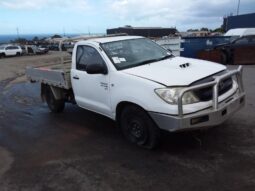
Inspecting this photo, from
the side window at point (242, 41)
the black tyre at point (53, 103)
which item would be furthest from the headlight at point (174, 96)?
the side window at point (242, 41)

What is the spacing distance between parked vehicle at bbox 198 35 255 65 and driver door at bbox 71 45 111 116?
13537 millimetres

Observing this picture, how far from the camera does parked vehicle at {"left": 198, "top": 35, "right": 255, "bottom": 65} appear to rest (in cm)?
1837

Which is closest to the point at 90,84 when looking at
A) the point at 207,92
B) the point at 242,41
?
the point at 207,92

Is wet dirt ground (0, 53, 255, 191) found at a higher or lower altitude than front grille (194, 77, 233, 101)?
lower

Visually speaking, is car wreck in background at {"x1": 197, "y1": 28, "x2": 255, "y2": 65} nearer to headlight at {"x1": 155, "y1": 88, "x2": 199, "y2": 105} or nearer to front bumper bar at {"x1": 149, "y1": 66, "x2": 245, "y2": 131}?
front bumper bar at {"x1": 149, "y1": 66, "x2": 245, "y2": 131}

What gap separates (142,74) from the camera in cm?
543

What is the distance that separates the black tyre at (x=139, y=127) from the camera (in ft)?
17.4

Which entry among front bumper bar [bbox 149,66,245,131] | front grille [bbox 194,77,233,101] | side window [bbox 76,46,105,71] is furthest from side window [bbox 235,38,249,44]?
front bumper bar [bbox 149,66,245,131]

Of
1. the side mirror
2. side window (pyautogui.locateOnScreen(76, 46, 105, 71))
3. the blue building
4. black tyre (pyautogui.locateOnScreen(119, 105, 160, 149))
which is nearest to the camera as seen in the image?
black tyre (pyautogui.locateOnScreen(119, 105, 160, 149))

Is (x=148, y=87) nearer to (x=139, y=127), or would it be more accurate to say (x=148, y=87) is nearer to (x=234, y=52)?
(x=139, y=127)

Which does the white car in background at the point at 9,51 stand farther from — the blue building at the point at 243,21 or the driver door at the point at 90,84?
the driver door at the point at 90,84

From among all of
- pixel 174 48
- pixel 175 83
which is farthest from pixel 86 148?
pixel 174 48

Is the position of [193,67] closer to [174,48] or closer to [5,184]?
[5,184]

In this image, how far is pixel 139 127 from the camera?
5.54m
